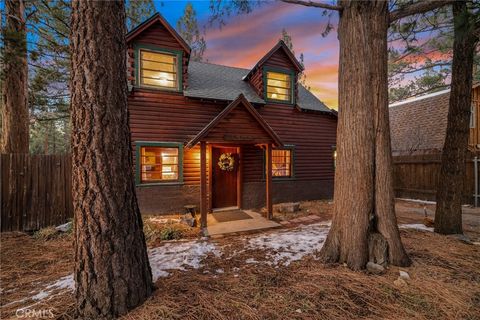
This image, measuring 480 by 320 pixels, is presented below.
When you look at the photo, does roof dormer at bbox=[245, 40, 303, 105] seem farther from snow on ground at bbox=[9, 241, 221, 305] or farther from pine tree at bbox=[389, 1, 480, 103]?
snow on ground at bbox=[9, 241, 221, 305]

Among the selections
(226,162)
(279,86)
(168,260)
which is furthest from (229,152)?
(168,260)

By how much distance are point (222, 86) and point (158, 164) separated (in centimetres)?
439

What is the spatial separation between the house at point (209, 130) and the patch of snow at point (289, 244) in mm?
1875

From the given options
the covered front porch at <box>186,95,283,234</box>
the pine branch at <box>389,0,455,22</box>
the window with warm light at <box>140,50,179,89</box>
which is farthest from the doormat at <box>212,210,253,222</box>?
the pine branch at <box>389,0,455,22</box>

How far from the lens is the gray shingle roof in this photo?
796 cm

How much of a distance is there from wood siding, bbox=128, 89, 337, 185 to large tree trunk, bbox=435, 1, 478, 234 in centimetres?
522

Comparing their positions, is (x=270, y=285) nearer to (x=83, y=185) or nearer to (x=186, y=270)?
(x=186, y=270)

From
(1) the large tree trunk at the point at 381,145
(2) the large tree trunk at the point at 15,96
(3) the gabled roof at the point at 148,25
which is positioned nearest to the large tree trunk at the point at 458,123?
(1) the large tree trunk at the point at 381,145

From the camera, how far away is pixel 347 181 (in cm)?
296

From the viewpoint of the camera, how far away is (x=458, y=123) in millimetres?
4066

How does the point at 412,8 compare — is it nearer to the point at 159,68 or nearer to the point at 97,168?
the point at 97,168

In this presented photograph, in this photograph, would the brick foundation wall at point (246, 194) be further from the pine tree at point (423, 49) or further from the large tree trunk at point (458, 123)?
the pine tree at point (423, 49)

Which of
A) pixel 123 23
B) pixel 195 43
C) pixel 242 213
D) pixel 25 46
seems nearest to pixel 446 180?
pixel 242 213

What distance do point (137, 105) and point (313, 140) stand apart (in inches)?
303
